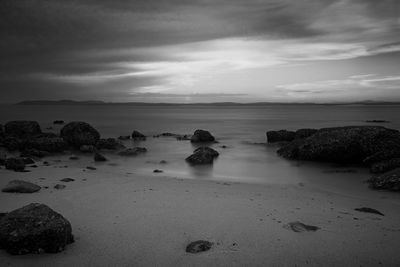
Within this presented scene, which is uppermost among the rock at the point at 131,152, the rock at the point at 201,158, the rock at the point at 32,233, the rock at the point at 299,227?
the rock at the point at 32,233

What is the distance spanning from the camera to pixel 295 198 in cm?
722

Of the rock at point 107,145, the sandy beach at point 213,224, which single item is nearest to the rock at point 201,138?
the rock at point 107,145

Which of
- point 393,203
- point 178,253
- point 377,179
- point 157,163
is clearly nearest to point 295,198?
point 393,203

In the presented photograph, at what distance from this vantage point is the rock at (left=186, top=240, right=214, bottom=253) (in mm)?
4225

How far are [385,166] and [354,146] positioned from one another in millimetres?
1938

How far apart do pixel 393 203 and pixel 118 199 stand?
6.01 meters

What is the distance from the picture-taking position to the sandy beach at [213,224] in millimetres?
4047

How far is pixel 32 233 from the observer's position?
3.84m

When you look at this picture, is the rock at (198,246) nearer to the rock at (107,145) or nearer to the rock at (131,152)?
the rock at (131,152)

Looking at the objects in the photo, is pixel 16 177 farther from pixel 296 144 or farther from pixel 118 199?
pixel 296 144

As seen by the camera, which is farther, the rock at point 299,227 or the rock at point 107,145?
the rock at point 107,145

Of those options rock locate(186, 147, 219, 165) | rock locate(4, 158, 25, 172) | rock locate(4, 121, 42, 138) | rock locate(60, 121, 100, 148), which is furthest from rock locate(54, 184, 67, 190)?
rock locate(4, 121, 42, 138)

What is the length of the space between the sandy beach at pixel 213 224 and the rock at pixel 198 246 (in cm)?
10

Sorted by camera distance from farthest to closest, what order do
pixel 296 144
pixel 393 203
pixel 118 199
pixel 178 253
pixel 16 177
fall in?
1. pixel 296 144
2. pixel 16 177
3. pixel 393 203
4. pixel 118 199
5. pixel 178 253
